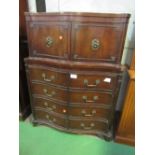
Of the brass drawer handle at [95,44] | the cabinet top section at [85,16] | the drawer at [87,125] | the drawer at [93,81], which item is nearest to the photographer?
the cabinet top section at [85,16]

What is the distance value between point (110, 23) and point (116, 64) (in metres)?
0.37

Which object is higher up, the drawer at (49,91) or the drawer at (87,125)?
the drawer at (49,91)

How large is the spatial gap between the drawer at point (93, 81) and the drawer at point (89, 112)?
0.91 ft

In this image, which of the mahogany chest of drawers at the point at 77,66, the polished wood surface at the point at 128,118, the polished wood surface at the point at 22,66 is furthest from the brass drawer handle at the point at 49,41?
the polished wood surface at the point at 128,118

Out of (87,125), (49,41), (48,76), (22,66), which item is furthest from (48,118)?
(49,41)

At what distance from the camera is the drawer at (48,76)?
163 cm

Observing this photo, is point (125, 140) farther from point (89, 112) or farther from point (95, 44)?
point (95, 44)

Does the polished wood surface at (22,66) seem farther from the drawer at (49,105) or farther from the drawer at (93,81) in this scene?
the drawer at (93,81)

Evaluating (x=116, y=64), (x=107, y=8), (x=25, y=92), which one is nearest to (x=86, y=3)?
(x=107, y=8)

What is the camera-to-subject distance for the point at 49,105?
1883 mm

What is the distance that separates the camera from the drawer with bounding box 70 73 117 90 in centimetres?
156

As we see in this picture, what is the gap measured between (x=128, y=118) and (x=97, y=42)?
873mm
